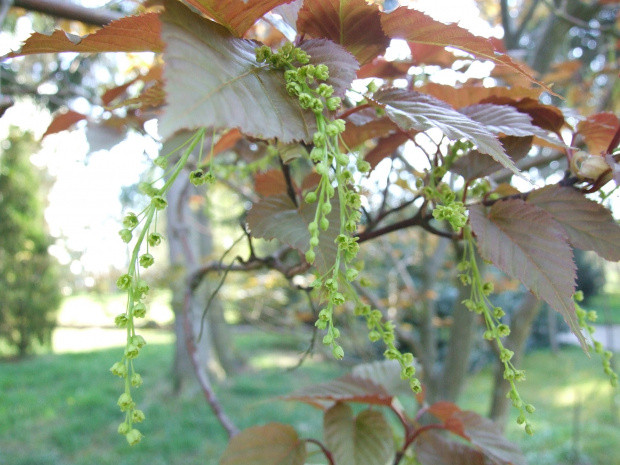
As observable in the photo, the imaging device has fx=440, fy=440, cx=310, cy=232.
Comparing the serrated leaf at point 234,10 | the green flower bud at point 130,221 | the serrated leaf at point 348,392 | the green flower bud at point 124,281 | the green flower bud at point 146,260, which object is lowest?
the serrated leaf at point 348,392

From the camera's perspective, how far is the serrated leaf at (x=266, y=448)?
79 cm

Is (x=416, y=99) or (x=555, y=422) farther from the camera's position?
(x=555, y=422)

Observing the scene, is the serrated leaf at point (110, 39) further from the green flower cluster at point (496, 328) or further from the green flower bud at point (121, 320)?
the green flower cluster at point (496, 328)

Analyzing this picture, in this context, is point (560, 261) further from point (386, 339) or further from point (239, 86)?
point (239, 86)

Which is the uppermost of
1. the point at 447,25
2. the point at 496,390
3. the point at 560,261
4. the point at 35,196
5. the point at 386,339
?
the point at 35,196

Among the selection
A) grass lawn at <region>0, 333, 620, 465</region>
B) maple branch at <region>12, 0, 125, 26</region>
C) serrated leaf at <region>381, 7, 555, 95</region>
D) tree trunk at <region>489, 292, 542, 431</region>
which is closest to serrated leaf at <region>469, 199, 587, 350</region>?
serrated leaf at <region>381, 7, 555, 95</region>

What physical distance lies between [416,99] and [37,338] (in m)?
9.79

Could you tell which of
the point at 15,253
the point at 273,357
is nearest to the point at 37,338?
the point at 15,253

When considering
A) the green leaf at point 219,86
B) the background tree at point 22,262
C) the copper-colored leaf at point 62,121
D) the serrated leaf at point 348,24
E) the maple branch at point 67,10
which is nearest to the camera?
the green leaf at point 219,86

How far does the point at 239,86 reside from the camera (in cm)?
42

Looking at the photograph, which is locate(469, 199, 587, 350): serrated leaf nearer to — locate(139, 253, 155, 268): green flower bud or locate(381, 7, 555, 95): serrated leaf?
locate(381, 7, 555, 95): serrated leaf

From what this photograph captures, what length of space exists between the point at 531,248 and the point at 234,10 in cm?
45

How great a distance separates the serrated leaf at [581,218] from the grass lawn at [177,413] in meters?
2.06

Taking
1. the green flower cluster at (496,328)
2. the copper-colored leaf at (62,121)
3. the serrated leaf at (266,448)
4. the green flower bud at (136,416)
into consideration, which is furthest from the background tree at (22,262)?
the green flower cluster at (496,328)
